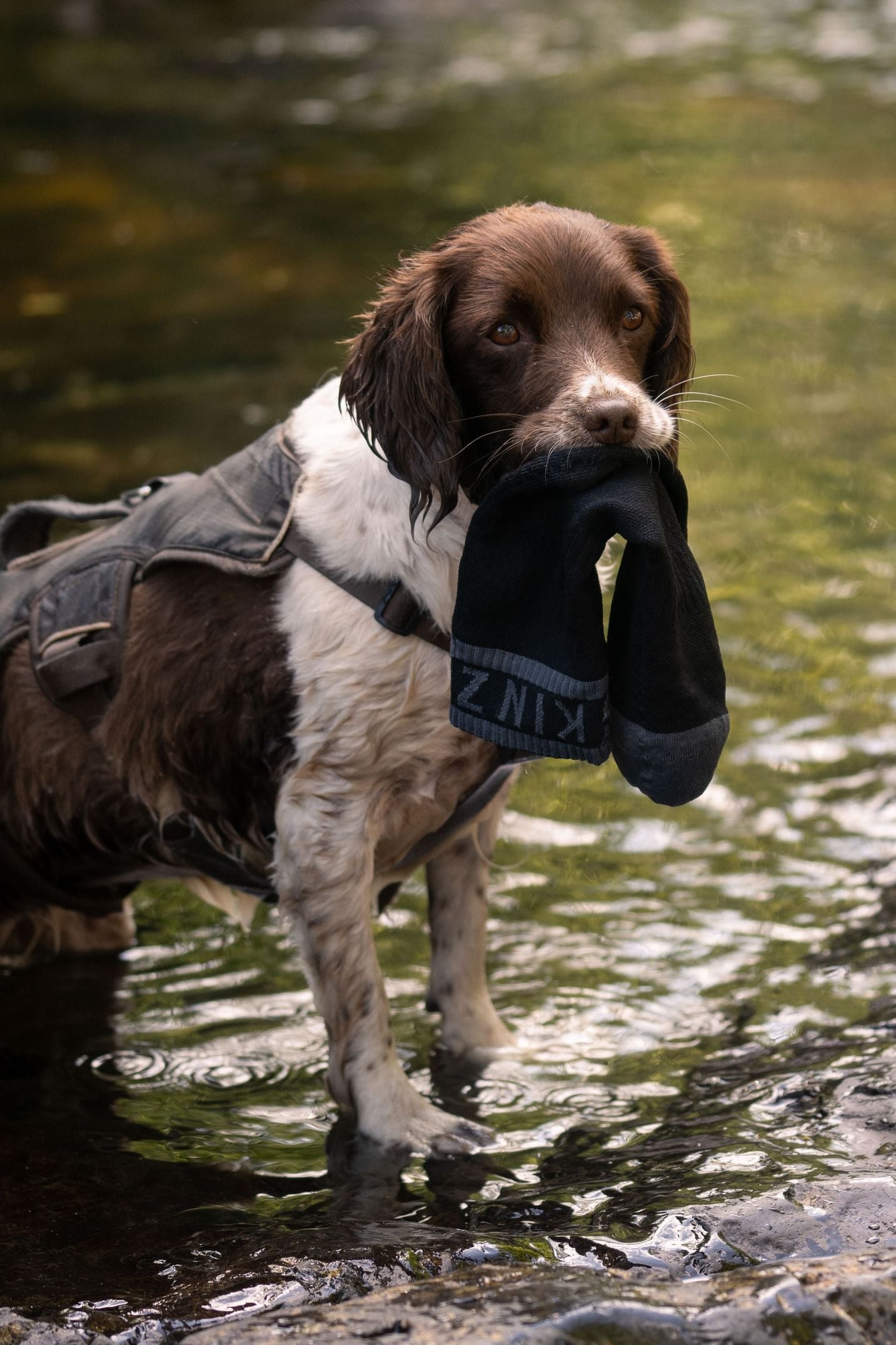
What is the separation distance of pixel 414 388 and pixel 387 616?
1.48ft

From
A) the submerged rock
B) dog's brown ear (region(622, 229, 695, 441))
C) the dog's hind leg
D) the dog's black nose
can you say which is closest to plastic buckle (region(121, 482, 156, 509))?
the dog's hind leg

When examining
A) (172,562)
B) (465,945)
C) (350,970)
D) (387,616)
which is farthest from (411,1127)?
(172,562)

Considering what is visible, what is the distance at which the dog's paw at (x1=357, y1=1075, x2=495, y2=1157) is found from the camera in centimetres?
350

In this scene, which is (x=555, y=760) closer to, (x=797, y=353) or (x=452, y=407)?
(x=452, y=407)

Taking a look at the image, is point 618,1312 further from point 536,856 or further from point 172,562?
point 536,856

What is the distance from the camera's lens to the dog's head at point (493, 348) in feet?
9.93

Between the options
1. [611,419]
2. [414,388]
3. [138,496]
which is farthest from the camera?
[138,496]

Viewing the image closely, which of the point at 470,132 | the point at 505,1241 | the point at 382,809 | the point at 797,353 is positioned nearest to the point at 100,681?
the point at 382,809

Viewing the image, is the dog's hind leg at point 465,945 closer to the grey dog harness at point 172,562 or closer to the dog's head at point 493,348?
the grey dog harness at point 172,562

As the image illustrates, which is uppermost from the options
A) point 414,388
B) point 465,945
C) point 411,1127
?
point 414,388

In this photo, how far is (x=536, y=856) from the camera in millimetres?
4762

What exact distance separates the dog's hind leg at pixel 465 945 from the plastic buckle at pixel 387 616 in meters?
0.77

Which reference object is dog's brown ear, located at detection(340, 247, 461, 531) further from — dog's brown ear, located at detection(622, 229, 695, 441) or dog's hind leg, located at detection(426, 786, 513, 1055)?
dog's hind leg, located at detection(426, 786, 513, 1055)

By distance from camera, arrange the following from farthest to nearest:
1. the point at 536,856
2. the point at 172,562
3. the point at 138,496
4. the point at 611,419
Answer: the point at 536,856 → the point at 138,496 → the point at 172,562 → the point at 611,419
